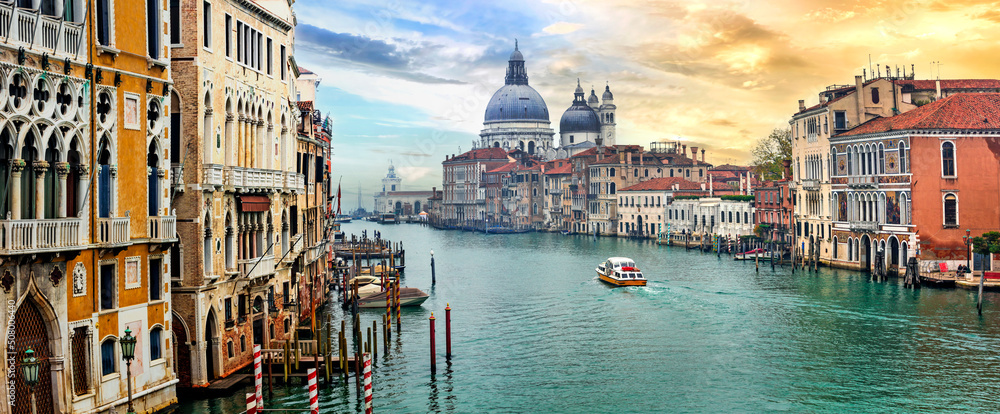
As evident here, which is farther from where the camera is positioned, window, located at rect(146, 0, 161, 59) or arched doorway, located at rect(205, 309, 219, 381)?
arched doorway, located at rect(205, 309, 219, 381)

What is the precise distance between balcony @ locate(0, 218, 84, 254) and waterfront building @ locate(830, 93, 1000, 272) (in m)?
32.5

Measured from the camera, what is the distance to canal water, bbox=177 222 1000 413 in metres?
18.9

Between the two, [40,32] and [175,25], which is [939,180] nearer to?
[175,25]

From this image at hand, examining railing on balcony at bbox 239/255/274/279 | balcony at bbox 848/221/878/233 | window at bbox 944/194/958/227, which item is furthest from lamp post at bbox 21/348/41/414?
balcony at bbox 848/221/878/233

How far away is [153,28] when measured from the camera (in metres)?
14.8

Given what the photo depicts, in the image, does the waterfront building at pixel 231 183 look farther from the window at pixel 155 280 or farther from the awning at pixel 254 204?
the window at pixel 155 280

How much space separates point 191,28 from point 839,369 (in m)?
15.2

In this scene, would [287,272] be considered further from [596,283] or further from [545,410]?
[596,283]

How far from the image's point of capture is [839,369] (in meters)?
21.7

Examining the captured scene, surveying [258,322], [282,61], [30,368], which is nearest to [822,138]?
[282,61]

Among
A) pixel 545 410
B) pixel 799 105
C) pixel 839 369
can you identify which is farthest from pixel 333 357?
pixel 799 105

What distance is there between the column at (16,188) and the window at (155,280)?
307cm

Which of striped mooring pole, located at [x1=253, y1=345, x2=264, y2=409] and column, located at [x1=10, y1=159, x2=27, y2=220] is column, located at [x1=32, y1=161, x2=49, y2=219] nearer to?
column, located at [x1=10, y1=159, x2=27, y2=220]

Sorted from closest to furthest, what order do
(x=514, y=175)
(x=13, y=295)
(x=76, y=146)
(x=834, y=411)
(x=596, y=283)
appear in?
(x=13, y=295) < (x=76, y=146) < (x=834, y=411) < (x=596, y=283) < (x=514, y=175)
